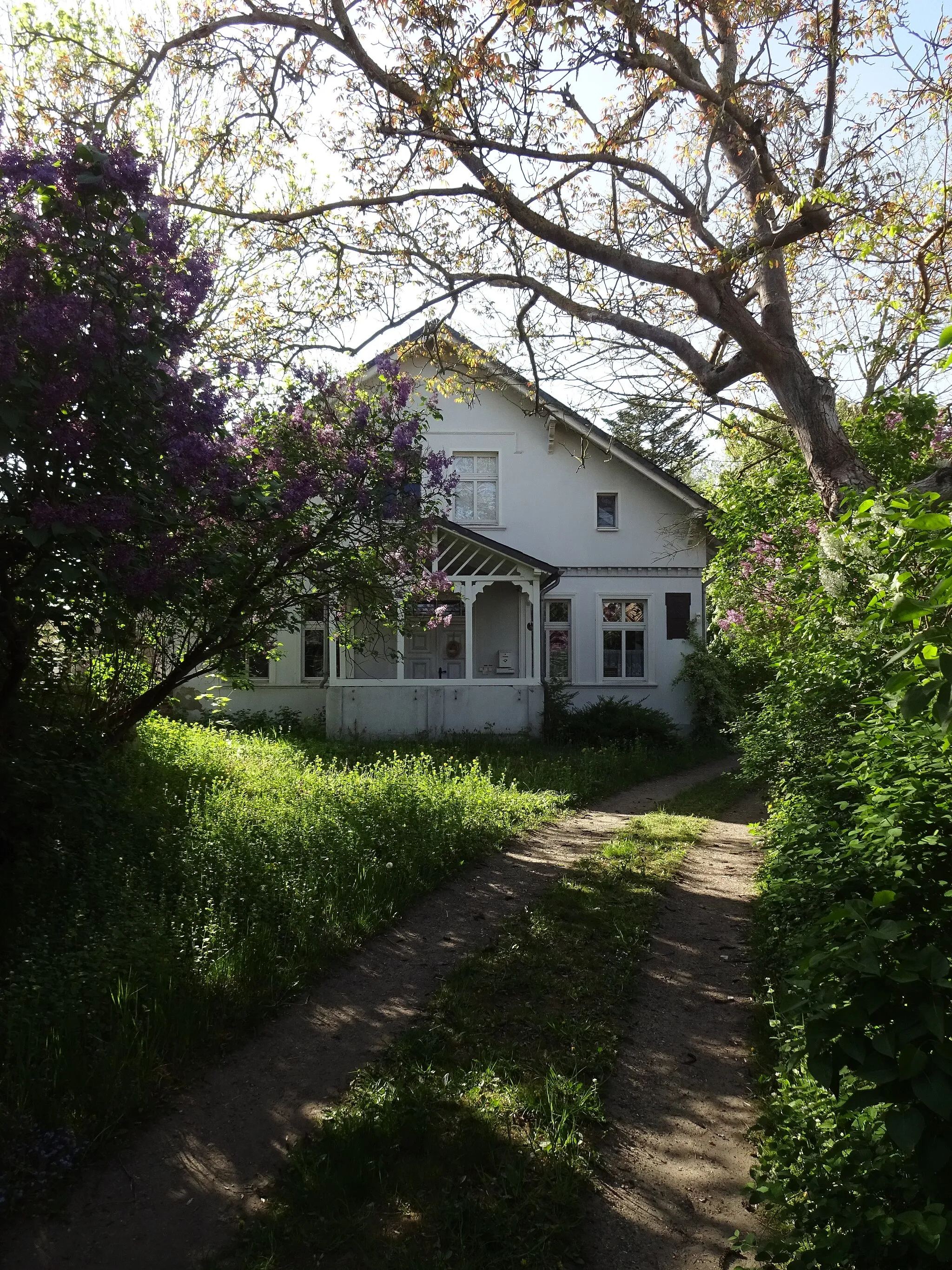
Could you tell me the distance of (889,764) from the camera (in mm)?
4727

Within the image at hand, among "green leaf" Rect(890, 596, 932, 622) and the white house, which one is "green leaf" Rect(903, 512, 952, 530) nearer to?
"green leaf" Rect(890, 596, 932, 622)

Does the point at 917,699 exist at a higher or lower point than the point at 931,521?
lower

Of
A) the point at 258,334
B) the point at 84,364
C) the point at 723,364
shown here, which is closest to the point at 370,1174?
the point at 84,364

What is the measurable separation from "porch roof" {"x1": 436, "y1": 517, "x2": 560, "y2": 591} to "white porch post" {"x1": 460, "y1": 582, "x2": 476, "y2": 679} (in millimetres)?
307

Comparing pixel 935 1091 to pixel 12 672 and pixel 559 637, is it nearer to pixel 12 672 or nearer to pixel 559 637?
pixel 12 672

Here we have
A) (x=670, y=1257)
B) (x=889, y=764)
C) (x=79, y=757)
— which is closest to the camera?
(x=670, y=1257)

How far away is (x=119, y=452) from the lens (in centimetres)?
462

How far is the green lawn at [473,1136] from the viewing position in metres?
3.14

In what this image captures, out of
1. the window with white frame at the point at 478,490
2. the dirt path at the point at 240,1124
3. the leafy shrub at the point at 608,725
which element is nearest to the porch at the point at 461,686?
the leafy shrub at the point at 608,725

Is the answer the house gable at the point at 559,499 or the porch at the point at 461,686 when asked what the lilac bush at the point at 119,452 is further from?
the house gable at the point at 559,499

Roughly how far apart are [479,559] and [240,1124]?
1698cm

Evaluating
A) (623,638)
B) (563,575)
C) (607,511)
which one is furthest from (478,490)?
(623,638)

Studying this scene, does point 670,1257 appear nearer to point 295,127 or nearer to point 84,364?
point 84,364

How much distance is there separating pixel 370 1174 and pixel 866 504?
3.22 meters
